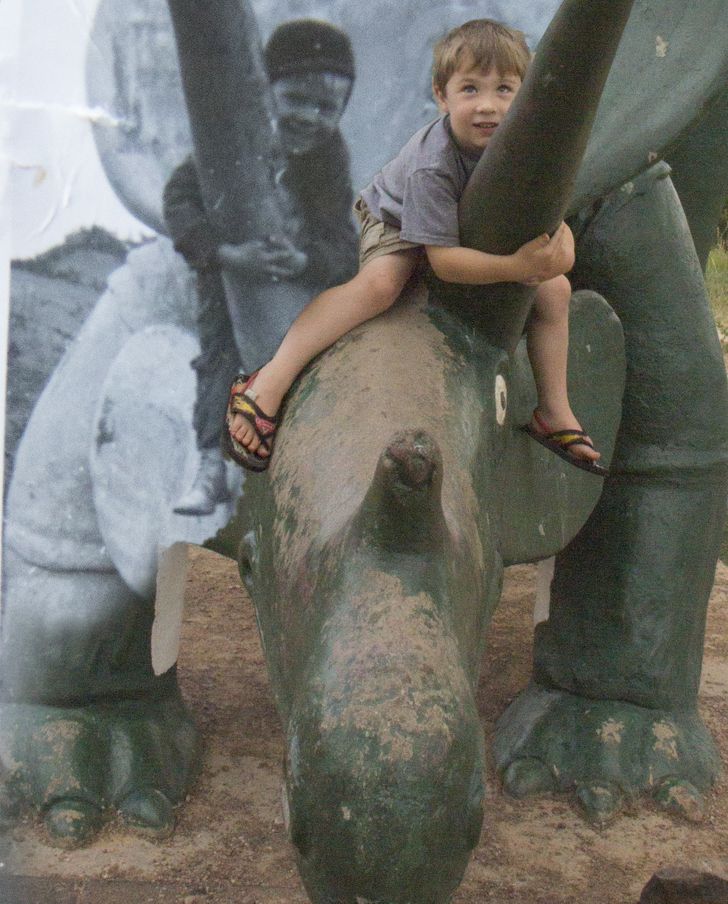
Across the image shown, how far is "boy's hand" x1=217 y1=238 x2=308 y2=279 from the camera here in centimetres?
178

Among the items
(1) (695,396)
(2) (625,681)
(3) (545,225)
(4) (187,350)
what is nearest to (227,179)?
(4) (187,350)

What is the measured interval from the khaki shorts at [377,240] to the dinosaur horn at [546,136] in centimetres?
14

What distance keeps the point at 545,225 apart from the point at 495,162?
3.8 inches

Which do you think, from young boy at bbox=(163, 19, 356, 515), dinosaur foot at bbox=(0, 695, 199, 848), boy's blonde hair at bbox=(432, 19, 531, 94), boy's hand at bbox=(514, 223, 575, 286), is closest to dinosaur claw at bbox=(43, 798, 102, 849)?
dinosaur foot at bbox=(0, 695, 199, 848)

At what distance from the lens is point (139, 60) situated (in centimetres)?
181

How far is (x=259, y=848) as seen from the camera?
7.84 feet

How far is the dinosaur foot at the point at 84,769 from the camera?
2332mm

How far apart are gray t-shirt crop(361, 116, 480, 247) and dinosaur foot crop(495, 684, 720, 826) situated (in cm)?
128

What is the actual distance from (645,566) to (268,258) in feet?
3.69

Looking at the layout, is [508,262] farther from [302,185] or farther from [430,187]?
[302,185]

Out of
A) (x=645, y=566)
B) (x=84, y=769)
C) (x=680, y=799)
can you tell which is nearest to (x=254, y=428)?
(x=84, y=769)

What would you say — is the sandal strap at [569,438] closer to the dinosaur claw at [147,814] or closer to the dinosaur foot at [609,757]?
the dinosaur foot at [609,757]

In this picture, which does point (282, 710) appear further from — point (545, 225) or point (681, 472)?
point (681, 472)

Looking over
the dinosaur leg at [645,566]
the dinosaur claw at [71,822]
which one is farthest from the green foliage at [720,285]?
the dinosaur claw at [71,822]
